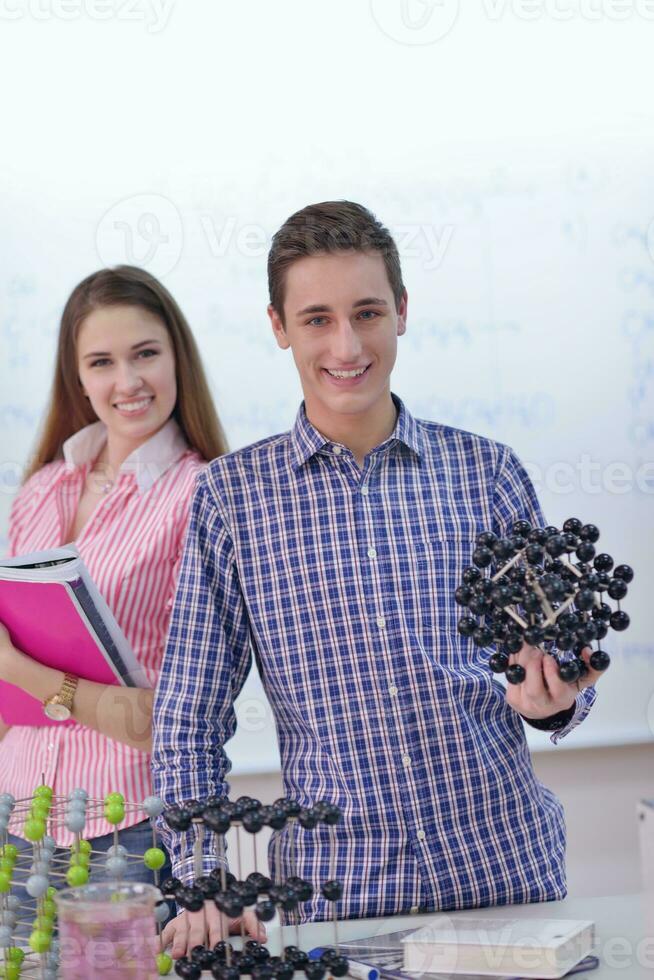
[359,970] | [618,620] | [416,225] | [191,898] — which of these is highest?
[416,225]

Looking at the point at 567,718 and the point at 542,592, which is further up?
the point at 542,592

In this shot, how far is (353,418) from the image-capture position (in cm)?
170

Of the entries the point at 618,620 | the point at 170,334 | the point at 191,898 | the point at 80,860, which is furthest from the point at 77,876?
the point at 170,334

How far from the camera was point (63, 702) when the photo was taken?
5.69 feet

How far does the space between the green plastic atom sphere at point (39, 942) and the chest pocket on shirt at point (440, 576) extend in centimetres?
71

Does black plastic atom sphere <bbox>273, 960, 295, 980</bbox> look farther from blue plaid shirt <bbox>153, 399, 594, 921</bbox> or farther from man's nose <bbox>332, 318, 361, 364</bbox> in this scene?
man's nose <bbox>332, 318, 361, 364</bbox>

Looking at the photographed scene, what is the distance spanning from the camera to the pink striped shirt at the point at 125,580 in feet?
6.01

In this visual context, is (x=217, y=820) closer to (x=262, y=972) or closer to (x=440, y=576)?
(x=262, y=972)

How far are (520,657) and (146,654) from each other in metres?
0.78

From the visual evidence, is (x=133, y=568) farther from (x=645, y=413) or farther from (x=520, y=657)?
(x=645, y=413)

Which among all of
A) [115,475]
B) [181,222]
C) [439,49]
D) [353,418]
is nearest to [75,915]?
[353,418]

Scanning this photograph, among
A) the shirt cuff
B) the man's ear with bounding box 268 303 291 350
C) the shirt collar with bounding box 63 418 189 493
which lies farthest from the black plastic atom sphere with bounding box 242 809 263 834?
the shirt collar with bounding box 63 418 189 493

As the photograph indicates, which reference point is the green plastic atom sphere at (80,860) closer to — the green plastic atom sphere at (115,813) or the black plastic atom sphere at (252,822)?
the green plastic atom sphere at (115,813)

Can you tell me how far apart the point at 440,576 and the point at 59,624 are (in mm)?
598
